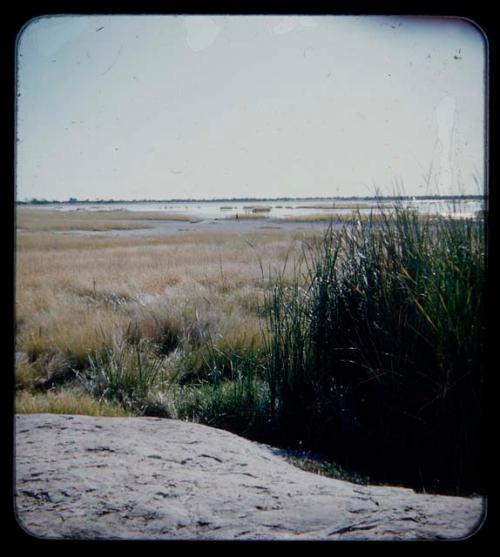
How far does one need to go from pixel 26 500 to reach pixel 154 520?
0.54 m

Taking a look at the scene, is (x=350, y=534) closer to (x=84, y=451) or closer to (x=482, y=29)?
(x=84, y=451)

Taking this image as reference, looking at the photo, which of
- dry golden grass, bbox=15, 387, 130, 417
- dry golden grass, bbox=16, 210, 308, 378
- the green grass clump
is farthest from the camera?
dry golden grass, bbox=16, 210, 308, 378

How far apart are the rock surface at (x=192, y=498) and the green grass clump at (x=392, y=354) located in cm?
67

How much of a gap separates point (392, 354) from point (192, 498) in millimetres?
1428

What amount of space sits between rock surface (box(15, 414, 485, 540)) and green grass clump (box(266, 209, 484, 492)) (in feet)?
2.21

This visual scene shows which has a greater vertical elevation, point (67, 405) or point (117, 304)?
point (117, 304)

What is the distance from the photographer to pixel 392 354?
3.12 metres

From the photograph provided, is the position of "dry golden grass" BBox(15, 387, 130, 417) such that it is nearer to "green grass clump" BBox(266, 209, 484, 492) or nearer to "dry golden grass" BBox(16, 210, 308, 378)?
"dry golden grass" BBox(16, 210, 308, 378)

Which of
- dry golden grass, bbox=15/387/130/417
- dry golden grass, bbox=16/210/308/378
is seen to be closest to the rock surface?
dry golden grass, bbox=15/387/130/417

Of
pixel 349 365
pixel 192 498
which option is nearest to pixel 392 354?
pixel 349 365

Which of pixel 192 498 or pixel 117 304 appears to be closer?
pixel 192 498

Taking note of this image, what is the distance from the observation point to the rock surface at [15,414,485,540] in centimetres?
206

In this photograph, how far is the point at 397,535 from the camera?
Result: 204 centimetres

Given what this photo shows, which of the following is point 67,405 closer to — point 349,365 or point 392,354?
point 349,365
